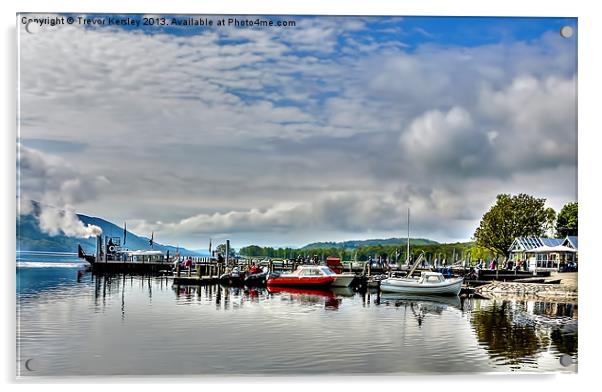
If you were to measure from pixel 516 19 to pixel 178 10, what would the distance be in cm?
344

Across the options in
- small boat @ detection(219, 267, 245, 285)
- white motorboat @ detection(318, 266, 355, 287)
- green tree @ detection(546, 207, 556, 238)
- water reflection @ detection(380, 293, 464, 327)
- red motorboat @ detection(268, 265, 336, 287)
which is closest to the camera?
green tree @ detection(546, 207, 556, 238)

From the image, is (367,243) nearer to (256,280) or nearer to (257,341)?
(257,341)

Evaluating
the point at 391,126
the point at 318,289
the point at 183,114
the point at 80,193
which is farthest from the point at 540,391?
the point at 318,289

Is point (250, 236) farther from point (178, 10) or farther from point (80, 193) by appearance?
point (178, 10)

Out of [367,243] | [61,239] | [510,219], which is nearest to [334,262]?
[367,243]

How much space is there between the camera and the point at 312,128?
754cm

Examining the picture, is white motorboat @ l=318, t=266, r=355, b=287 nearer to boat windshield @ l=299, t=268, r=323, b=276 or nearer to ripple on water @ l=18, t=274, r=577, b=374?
boat windshield @ l=299, t=268, r=323, b=276

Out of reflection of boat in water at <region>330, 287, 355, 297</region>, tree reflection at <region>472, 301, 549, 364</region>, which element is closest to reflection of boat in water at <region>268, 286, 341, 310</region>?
reflection of boat in water at <region>330, 287, 355, 297</region>

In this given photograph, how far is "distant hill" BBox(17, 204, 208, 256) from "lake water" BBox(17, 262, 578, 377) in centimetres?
23

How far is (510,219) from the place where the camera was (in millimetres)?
8070

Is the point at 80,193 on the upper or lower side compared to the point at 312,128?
lower

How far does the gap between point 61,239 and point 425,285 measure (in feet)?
32.3

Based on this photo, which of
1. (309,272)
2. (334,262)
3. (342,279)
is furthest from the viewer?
(309,272)

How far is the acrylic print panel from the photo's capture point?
6949 mm
